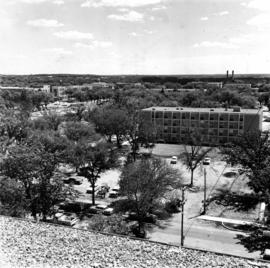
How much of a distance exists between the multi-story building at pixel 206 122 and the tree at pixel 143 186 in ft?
72.4

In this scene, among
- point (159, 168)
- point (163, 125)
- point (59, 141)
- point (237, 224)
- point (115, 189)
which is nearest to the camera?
point (237, 224)

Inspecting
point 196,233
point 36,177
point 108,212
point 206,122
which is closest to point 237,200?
point 196,233

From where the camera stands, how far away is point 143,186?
66.0 feet

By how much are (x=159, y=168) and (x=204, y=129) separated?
25.7 meters

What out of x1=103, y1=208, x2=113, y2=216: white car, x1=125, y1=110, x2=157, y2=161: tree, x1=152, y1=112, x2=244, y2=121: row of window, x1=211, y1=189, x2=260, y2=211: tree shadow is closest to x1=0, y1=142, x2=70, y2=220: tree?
x1=103, y1=208, x2=113, y2=216: white car

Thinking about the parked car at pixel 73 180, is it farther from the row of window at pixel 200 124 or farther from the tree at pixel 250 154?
the row of window at pixel 200 124

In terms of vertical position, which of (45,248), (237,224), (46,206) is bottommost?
(237,224)

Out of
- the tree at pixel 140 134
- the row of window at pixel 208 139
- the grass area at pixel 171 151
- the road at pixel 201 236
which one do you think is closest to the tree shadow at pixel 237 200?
the road at pixel 201 236

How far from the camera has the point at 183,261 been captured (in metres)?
9.86

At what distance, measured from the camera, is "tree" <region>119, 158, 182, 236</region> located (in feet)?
65.2

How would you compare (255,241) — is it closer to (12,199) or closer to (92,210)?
(92,210)

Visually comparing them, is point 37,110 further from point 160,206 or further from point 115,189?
point 160,206

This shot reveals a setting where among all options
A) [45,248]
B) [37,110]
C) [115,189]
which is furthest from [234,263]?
[37,110]

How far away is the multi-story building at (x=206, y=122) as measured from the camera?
45.0 m
